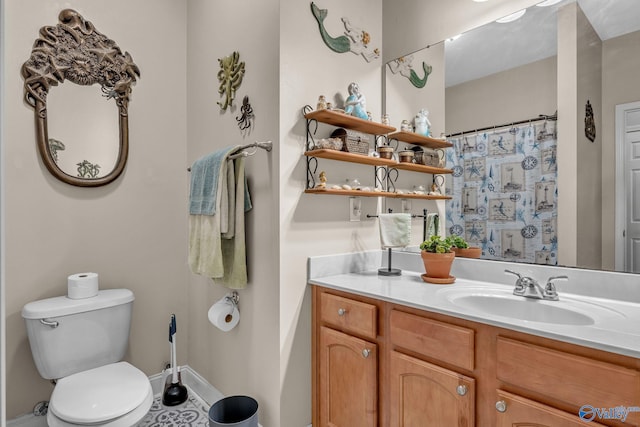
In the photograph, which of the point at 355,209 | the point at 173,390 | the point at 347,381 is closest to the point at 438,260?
the point at 355,209

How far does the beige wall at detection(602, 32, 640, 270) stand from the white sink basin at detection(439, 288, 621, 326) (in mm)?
266

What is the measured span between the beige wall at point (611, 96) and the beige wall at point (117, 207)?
2273mm

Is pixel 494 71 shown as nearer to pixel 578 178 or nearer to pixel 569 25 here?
pixel 569 25

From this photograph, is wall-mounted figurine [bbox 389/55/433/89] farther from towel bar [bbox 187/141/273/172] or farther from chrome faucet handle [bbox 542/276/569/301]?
chrome faucet handle [bbox 542/276/569/301]

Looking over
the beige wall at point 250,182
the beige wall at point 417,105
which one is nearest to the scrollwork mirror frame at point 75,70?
the beige wall at point 250,182

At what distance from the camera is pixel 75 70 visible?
196cm

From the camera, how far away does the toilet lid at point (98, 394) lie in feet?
4.64

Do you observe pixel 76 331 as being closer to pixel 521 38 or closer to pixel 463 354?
pixel 463 354

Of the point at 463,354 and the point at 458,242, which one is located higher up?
the point at 458,242

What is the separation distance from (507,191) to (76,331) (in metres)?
2.22

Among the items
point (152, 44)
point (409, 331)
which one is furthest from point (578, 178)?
point (152, 44)

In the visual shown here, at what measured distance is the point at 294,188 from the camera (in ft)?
5.57

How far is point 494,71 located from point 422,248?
3.02 ft

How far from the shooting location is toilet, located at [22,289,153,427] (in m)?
1.45
